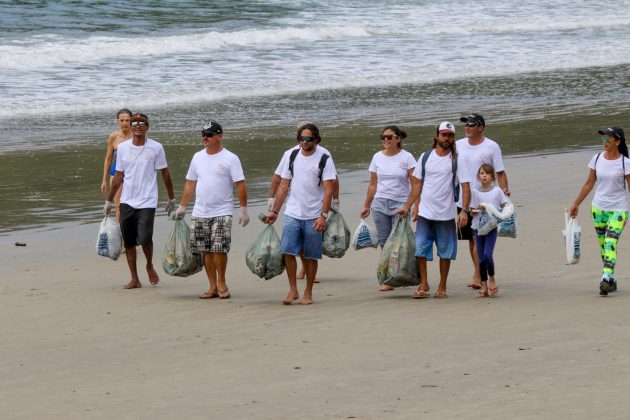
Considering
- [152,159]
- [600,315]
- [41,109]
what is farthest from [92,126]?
[600,315]

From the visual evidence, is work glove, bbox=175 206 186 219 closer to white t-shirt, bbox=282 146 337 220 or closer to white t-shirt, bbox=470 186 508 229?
white t-shirt, bbox=282 146 337 220

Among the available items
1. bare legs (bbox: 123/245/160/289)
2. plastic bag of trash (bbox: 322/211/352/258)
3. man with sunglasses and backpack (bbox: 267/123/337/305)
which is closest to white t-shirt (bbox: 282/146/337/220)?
man with sunglasses and backpack (bbox: 267/123/337/305)

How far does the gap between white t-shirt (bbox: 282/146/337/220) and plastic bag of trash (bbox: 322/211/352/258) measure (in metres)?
0.38

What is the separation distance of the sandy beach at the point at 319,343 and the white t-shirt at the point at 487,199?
2.23 feet

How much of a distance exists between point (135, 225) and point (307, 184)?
1.86 meters

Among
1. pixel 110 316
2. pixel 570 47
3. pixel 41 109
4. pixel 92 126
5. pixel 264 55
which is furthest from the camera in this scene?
pixel 570 47

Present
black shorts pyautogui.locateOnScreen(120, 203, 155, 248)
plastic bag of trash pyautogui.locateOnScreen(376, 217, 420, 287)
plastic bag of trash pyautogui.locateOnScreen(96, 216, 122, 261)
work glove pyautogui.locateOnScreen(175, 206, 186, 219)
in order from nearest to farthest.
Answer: plastic bag of trash pyautogui.locateOnScreen(376, 217, 420, 287)
work glove pyautogui.locateOnScreen(175, 206, 186, 219)
black shorts pyautogui.locateOnScreen(120, 203, 155, 248)
plastic bag of trash pyautogui.locateOnScreen(96, 216, 122, 261)

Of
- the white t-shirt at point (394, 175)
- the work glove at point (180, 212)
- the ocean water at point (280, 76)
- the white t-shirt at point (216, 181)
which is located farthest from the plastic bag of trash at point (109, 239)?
the ocean water at point (280, 76)

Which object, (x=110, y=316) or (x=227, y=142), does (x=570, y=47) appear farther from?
(x=110, y=316)

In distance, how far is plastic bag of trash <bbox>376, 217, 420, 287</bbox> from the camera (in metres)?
10.1

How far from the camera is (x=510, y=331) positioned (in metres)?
8.66

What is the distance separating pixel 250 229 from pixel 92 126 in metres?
9.25

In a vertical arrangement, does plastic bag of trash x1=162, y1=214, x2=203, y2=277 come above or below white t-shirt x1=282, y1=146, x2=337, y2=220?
below

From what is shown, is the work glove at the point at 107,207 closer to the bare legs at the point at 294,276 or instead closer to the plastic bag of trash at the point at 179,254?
the plastic bag of trash at the point at 179,254
